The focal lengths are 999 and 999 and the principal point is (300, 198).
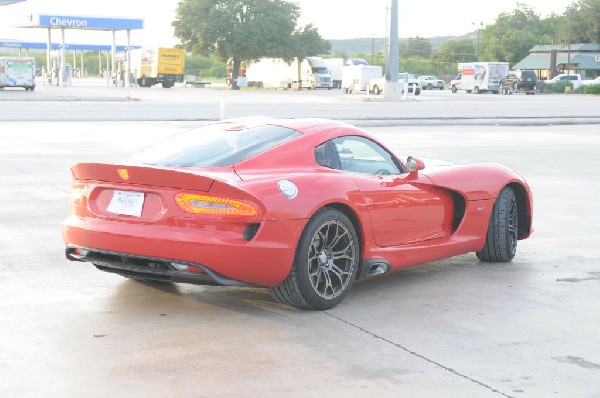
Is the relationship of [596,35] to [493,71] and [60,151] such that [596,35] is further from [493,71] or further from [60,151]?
[60,151]

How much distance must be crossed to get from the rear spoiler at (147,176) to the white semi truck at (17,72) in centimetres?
5809

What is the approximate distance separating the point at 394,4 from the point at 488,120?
69.1 ft

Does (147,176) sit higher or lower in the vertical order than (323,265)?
higher

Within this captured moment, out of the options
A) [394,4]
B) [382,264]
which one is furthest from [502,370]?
[394,4]

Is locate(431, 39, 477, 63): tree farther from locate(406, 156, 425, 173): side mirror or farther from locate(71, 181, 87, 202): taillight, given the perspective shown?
locate(71, 181, 87, 202): taillight

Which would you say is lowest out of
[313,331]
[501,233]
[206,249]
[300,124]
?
[313,331]

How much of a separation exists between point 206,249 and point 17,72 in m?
59.6

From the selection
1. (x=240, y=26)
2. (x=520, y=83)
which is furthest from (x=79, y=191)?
(x=240, y=26)

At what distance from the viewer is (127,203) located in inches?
258

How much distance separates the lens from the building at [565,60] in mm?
115125

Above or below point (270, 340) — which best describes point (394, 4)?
above

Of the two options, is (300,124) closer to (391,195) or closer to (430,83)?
(391,195)

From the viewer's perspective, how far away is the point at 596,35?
122500 mm

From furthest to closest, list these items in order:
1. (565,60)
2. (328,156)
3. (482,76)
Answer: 1. (565,60)
2. (482,76)
3. (328,156)
